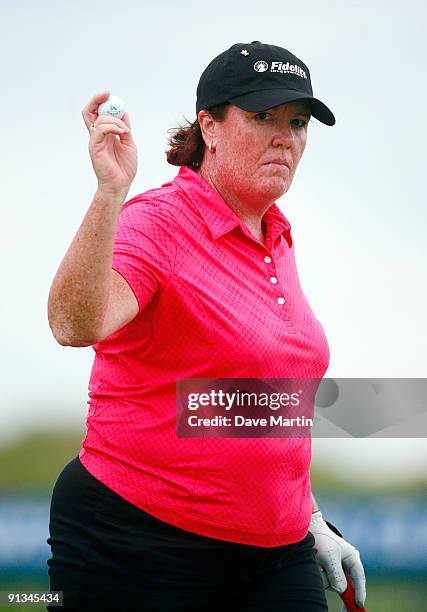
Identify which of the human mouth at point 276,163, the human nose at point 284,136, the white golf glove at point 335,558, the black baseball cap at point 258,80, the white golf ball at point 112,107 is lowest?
the white golf glove at point 335,558

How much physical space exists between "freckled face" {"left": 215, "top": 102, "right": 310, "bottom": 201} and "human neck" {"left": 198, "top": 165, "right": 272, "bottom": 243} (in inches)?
0.9

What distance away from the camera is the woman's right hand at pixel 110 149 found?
159 cm

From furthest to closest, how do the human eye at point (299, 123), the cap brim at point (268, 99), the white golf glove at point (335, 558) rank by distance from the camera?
the white golf glove at point (335, 558) → the human eye at point (299, 123) → the cap brim at point (268, 99)

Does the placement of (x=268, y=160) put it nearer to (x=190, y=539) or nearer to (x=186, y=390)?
(x=186, y=390)

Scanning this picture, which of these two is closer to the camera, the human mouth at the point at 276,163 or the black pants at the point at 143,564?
the black pants at the point at 143,564

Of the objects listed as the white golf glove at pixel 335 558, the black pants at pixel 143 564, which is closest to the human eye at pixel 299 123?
the black pants at pixel 143 564

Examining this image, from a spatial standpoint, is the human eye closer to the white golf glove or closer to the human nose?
the human nose

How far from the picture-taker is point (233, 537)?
1.97 m

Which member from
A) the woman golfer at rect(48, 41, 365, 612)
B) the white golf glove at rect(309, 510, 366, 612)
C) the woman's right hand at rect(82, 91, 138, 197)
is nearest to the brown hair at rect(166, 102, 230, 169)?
the woman golfer at rect(48, 41, 365, 612)

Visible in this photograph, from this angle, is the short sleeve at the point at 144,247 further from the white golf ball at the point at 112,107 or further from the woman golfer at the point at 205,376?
Answer: the white golf ball at the point at 112,107

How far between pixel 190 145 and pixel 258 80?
0.27 meters

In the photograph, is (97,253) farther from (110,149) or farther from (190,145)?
(190,145)

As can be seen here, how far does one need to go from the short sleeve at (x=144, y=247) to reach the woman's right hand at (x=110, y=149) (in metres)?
0.19

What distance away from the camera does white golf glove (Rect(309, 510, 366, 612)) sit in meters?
2.44
